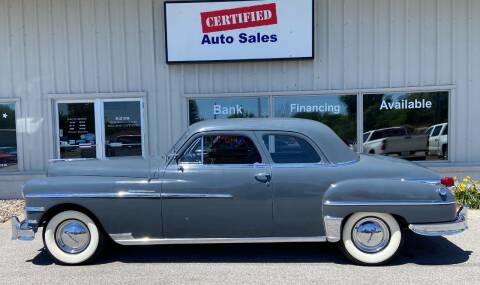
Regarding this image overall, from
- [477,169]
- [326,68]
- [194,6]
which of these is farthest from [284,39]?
[477,169]

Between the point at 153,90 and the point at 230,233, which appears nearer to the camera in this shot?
the point at 230,233

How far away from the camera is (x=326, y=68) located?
867cm

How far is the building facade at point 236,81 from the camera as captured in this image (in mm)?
8578

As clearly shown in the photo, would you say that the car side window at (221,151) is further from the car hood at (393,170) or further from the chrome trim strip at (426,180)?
the chrome trim strip at (426,180)

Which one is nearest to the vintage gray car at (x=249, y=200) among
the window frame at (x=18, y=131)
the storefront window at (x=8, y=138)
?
the window frame at (x=18, y=131)

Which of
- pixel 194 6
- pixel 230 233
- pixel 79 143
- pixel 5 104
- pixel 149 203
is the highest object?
pixel 194 6

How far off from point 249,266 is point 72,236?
6.72 ft

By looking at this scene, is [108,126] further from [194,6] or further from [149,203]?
[149,203]

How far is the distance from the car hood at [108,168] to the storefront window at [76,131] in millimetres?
3657

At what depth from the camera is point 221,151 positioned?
4.95 metres

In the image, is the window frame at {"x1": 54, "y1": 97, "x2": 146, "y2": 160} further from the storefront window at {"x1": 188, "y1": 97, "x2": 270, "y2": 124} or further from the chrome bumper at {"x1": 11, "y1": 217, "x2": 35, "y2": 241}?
the chrome bumper at {"x1": 11, "y1": 217, "x2": 35, "y2": 241}

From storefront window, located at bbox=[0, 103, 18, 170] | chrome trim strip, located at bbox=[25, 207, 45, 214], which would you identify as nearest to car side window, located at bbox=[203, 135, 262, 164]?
chrome trim strip, located at bbox=[25, 207, 45, 214]

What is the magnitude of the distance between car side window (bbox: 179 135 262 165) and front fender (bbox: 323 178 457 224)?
1.00 meters

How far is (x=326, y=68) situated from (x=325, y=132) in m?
3.94
